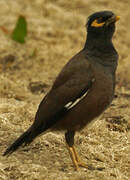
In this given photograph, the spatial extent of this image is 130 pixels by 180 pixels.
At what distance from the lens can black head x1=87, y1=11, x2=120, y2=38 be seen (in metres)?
5.07

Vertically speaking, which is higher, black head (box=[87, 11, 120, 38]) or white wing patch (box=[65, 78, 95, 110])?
black head (box=[87, 11, 120, 38])

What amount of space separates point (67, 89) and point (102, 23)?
867mm

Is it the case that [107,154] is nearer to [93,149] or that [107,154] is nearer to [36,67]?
[93,149]

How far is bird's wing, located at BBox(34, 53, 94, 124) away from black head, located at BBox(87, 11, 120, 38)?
43cm

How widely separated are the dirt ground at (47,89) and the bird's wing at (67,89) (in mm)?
580

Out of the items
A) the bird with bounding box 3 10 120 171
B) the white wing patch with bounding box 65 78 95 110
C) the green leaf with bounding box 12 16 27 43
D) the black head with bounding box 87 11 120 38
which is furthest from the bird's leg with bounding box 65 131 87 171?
the green leaf with bounding box 12 16 27 43

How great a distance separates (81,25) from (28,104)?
4646 millimetres

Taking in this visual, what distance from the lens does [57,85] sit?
4.93 meters

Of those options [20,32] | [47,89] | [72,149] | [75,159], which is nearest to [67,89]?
[72,149]

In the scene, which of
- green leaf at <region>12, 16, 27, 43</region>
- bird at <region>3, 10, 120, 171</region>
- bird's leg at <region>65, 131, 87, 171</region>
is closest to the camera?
bird at <region>3, 10, 120, 171</region>

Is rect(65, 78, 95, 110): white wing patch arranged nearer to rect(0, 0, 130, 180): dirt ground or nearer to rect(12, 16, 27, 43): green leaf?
rect(0, 0, 130, 180): dirt ground

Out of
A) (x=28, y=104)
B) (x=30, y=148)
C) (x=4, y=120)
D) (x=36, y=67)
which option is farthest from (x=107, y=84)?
(x=36, y=67)

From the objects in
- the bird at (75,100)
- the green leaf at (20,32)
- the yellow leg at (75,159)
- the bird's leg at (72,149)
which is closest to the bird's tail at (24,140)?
the bird at (75,100)

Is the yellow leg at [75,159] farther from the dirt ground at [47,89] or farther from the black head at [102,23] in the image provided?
the black head at [102,23]
